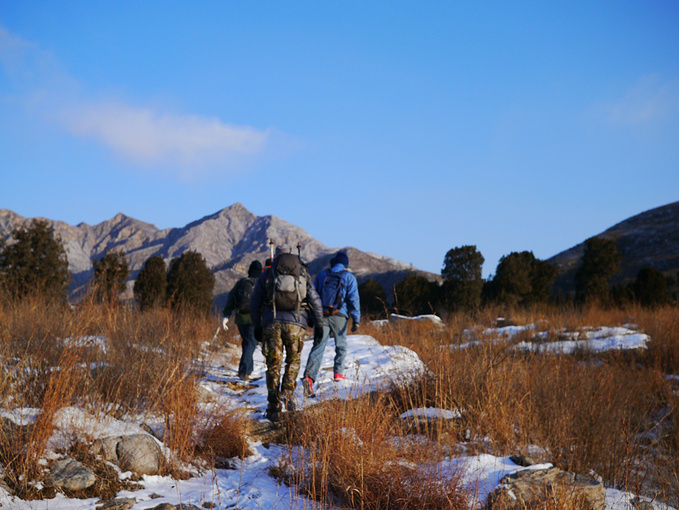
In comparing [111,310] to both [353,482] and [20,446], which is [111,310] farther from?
[353,482]

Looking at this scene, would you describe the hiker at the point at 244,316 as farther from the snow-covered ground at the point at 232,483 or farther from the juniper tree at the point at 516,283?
the juniper tree at the point at 516,283

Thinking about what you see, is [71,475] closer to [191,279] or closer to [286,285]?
[286,285]

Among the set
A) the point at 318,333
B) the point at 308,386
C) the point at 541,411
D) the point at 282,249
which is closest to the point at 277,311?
the point at 282,249

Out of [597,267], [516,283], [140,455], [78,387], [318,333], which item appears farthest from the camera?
[597,267]

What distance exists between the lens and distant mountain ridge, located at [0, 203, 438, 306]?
387ft

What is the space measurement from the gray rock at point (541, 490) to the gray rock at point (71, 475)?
9.50ft

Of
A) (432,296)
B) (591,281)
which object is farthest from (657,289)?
(432,296)

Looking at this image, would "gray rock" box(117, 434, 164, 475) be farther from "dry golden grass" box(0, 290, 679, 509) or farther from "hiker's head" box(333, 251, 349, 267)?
"hiker's head" box(333, 251, 349, 267)

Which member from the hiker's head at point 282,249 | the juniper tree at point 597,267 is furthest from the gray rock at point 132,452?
the juniper tree at point 597,267

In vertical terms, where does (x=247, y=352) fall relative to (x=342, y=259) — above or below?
below

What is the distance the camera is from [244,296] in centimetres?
769

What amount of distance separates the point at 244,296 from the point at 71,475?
4.42 m

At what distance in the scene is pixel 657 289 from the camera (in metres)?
22.6

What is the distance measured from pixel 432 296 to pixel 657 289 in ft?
34.6
